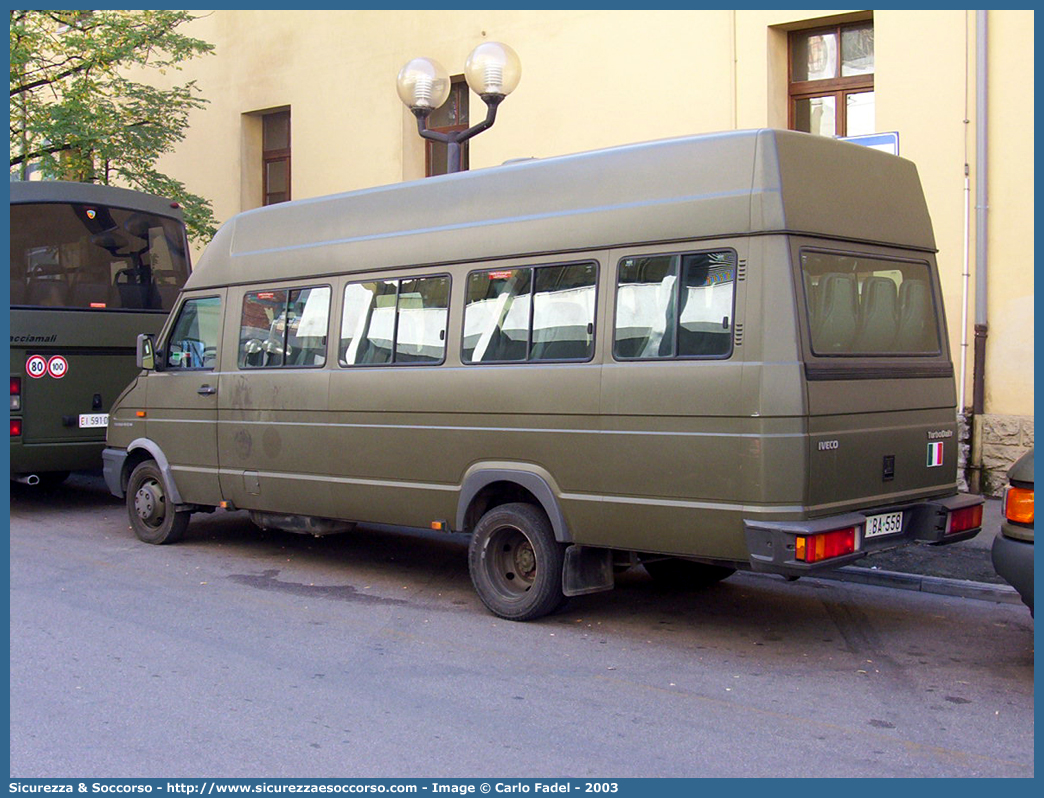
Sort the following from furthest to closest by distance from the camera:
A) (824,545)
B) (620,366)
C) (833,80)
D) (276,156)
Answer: (276,156)
(833,80)
(620,366)
(824,545)

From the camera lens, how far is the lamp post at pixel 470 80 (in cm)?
989

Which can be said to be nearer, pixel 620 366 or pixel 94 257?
pixel 620 366

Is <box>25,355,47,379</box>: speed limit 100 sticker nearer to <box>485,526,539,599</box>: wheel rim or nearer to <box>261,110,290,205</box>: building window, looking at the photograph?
<box>485,526,539,599</box>: wheel rim

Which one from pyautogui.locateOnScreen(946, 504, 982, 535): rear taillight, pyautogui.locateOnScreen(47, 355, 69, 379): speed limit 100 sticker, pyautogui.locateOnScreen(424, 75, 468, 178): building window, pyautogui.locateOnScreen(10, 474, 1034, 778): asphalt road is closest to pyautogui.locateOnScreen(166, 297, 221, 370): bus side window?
pyautogui.locateOnScreen(10, 474, 1034, 778): asphalt road

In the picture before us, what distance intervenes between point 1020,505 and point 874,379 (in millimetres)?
1129

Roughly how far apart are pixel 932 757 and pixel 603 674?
70.0 inches

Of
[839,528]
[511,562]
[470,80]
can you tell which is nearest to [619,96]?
[470,80]

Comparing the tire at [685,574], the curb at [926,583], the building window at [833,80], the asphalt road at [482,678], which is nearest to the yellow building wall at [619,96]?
the building window at [833,80]

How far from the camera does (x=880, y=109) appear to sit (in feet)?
37.1

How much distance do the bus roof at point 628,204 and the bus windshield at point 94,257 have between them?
421cm

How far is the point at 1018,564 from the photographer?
5.40 m

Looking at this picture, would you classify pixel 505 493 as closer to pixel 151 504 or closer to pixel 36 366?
pixel 151 504

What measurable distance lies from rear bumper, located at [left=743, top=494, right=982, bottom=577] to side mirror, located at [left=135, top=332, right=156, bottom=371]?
5799 millimetres

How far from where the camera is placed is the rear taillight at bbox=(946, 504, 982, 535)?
660cm
